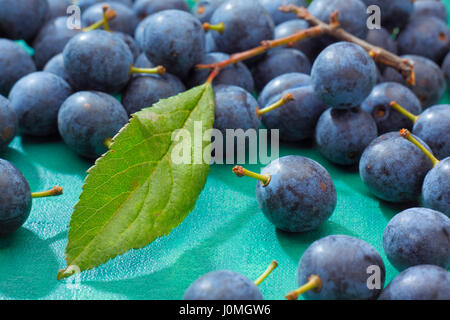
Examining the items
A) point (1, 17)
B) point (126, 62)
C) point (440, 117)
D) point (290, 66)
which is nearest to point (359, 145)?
point (440, 117)

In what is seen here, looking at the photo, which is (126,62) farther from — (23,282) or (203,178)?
(23,282)

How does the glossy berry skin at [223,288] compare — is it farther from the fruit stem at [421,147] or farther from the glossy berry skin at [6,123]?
the glossy berry skin at [6,123]

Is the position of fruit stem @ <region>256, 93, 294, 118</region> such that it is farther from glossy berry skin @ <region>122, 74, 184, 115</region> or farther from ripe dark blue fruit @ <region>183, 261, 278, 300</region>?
ripe dark blue fruit @ <region>183, 261, 278, 300</region>

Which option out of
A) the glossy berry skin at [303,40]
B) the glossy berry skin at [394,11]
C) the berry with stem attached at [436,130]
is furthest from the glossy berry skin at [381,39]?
the berry with stem attached at [436,130]

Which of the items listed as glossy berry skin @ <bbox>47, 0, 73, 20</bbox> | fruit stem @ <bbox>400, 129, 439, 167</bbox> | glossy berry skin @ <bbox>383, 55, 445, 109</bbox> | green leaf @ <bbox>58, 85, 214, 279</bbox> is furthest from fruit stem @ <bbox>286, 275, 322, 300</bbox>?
glossy berry skin @ <bbox>47, 0, 73, 20</bbox>

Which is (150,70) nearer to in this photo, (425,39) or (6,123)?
(6,123)

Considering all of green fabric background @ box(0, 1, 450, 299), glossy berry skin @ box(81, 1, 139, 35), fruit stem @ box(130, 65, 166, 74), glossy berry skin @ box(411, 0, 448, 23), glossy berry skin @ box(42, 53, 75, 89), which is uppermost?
glossy berry skin @ box(411, 0, 448, 23)

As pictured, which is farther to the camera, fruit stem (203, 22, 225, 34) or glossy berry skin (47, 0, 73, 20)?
glossy berry skin (47, 0, 73, 20)
